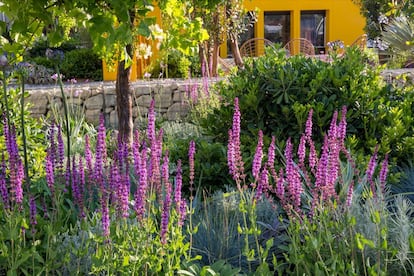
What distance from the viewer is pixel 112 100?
22.0 feet

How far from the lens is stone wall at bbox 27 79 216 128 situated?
646 centimetres

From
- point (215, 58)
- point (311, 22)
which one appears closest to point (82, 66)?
point (215, 58)

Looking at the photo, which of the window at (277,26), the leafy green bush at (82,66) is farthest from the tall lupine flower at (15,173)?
the window at (277,26)

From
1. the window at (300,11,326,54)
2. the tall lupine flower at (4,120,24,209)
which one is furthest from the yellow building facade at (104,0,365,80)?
the tall lupine flower at (4,120,24,209)

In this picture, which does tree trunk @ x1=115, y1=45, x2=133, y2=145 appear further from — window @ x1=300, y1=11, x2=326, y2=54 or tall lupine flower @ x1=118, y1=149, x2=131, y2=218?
window @ x1=300, y1=11, x2=326, y2=54

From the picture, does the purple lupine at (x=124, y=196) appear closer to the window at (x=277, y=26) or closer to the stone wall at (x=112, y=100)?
the stone wall at (x=112, y=100)

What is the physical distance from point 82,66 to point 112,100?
4.30 meters

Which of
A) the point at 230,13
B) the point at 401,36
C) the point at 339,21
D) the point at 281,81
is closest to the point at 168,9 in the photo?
the point at 281,81

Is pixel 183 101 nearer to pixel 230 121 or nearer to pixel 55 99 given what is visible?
pixel 55 99

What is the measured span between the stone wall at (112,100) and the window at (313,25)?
1111cm

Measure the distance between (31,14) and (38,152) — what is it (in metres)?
1.77

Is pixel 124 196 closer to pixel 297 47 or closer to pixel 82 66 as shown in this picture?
pixel 82 66

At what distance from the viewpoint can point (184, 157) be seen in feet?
12.0

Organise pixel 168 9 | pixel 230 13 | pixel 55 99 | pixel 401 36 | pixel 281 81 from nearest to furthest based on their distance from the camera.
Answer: pixel 168 9, pixel 281 81, pixel 55 99, pixel 401 36, pixel 230 13
